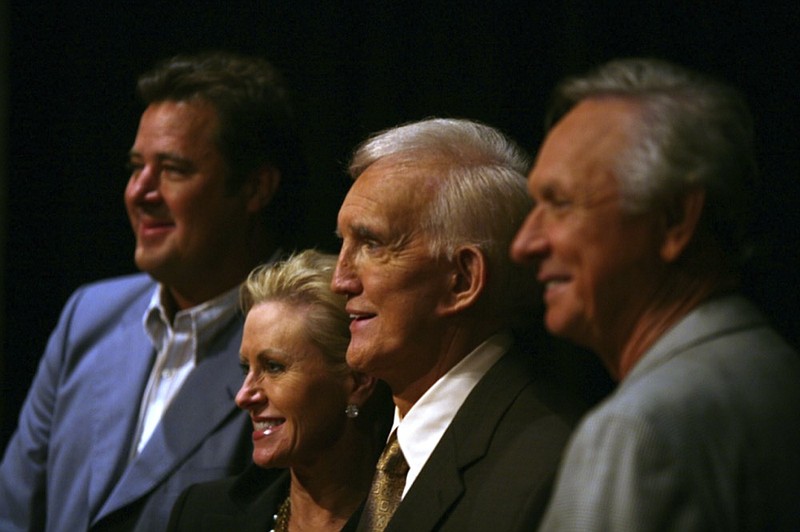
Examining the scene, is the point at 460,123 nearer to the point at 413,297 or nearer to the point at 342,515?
the point at 413,297

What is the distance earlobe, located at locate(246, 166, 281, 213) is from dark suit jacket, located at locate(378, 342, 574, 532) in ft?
3.90

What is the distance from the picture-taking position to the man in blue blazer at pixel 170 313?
10.00 feet

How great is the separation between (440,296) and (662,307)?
696 millimetres

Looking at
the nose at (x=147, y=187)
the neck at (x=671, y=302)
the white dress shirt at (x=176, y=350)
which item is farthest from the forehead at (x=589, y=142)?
the nose at (x=147, y=187)

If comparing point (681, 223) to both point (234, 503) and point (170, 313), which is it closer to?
point (234, 503)

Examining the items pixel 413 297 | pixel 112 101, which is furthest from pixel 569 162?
pixel 112 101

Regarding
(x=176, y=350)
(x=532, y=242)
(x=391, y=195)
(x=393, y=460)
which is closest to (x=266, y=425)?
(x=393, y=460)

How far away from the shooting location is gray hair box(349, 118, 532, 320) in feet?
7.38

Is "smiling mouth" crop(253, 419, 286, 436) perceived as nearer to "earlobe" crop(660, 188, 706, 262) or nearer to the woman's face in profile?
the woman's face in profile

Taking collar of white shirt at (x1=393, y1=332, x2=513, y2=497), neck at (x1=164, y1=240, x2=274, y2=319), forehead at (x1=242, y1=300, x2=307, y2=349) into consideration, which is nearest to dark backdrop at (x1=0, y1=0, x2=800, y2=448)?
neck at (x1=164, y1=240, x2=274, y2=319)

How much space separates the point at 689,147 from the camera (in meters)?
1.55

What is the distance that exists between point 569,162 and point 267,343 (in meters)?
1.07

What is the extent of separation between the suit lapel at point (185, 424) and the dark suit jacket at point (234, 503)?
21 centimetres

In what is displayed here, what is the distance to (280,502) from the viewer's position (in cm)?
261
